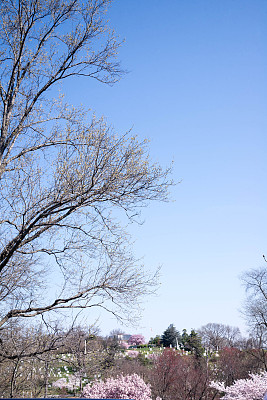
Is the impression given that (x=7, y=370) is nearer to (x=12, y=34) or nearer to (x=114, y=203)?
(x=114, y=203)

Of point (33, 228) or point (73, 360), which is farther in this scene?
point (73, 360)

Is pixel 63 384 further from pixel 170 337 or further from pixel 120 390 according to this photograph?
pixel 170 337

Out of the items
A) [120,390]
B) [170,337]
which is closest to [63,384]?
[120,390]

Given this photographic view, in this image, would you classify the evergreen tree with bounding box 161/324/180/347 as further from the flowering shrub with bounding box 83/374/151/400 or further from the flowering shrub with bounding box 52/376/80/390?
the flowering shrub with bounding box 83/374/151/400

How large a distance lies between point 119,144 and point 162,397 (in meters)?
15.0

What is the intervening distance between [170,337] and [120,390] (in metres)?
24.5

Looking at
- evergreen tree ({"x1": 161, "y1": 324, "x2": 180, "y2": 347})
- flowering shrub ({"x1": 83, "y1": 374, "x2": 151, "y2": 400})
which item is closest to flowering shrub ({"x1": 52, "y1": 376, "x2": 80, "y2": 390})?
flowering shrub ({"x1": 83, "y1": 374, "x2": 151, "y2": 400})

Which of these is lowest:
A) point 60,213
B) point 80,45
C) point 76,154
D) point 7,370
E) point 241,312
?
point 7,370

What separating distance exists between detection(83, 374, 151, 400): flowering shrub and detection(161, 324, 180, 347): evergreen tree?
23.3 meters

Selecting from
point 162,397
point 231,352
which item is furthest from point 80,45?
point 231,352

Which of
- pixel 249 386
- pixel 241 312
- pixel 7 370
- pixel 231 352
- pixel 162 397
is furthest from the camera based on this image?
pixel 231 352

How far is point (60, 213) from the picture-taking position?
705 centimetres

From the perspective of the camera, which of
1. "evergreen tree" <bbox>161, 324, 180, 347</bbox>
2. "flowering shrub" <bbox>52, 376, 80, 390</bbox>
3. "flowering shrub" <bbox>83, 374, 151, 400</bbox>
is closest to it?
"flowering shrub" <bbox>83, 374, 151, 400</bbox>

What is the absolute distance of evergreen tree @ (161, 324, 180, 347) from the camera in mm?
39500
